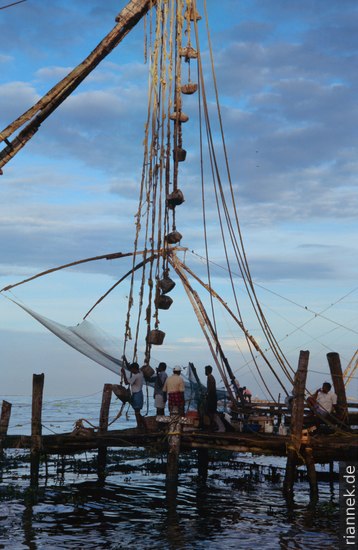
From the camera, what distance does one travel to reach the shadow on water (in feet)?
48.8

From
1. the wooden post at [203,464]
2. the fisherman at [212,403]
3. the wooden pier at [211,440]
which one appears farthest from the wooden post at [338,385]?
the wooden post at [203,464]

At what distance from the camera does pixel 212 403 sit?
19750 mm

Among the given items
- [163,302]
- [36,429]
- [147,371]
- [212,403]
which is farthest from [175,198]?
[36,429]

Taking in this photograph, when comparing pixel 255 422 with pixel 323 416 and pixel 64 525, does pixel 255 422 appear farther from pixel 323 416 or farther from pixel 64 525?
pixel 64 525

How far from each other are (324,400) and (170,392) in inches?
160

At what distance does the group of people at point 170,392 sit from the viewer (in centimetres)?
1960

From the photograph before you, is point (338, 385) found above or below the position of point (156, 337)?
below

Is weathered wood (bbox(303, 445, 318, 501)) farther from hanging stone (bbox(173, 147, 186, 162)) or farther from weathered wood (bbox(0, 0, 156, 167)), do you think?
weathered wood (bbox(0, 0, 156, 167))

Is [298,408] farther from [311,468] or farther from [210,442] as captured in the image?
[210,442]

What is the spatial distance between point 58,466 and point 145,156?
34.4 ft

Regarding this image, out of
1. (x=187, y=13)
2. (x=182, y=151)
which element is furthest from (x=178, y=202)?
(x=187, y=13)

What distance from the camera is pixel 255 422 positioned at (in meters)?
21.4

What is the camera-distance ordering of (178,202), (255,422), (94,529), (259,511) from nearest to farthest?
1. (94,529)
2. (259,511)
3. (178,202)
4. (255,422)

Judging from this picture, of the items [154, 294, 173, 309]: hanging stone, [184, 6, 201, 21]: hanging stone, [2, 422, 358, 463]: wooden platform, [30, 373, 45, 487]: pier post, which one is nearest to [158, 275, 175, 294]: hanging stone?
[154, 294, 173, 309]: hanging stone
